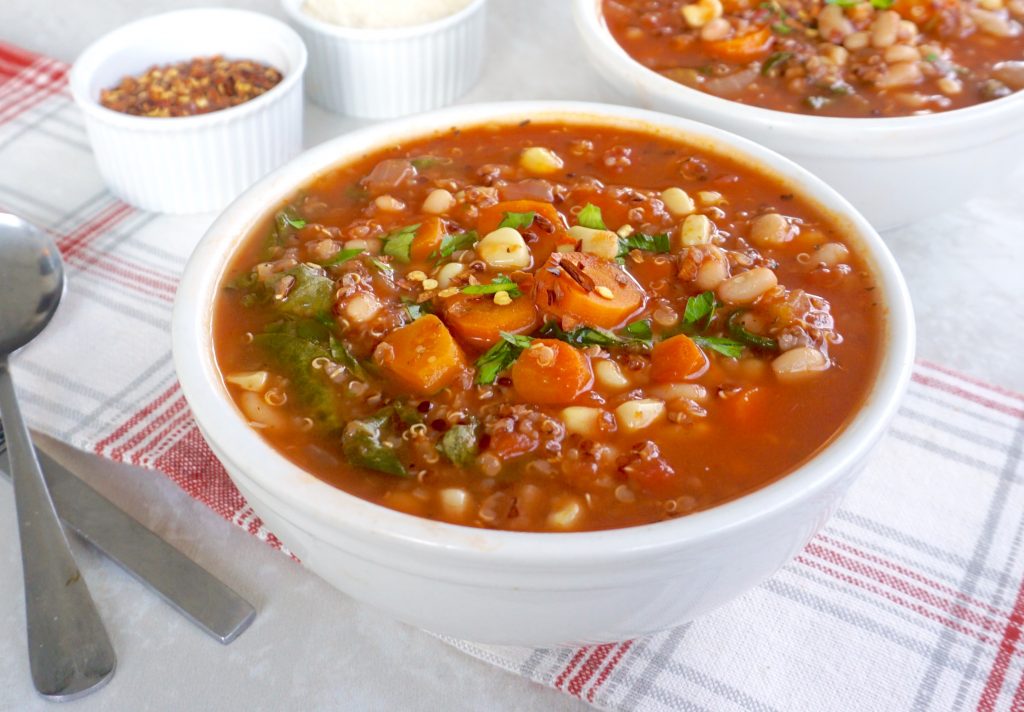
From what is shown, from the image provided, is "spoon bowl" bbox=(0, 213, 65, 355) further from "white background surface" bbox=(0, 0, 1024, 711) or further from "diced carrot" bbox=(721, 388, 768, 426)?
"diced carrot" bbox=(721, 388, 768, 426)

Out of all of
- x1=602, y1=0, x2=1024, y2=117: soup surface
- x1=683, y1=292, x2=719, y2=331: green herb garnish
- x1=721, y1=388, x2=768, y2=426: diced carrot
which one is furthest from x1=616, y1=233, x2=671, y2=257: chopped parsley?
x1=602, y1=0, x2=1024, y2=117: soup surface

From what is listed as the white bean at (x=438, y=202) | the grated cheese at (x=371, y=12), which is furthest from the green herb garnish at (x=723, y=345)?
the grated cheese at (x=371, y=12)

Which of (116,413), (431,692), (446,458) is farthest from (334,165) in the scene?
(431,692)

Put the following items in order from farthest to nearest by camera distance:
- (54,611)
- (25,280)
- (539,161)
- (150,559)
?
(25,280), (539,161), (150,559), (54,611)

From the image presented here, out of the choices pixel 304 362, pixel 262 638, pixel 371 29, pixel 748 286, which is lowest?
pixel 262 638

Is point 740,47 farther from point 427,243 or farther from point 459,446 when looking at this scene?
point 459,446

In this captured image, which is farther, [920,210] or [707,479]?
[920,210]

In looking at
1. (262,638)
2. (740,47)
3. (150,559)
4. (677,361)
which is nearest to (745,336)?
(677,361)

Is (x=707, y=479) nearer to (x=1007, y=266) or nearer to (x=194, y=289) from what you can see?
(x=194, y=289)
